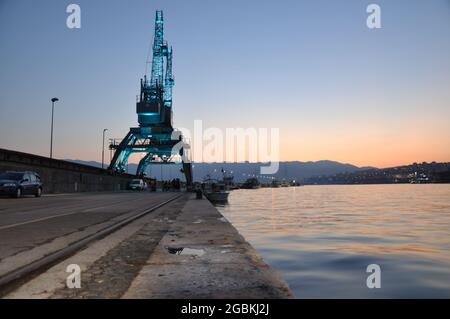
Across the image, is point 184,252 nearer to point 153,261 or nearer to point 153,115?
point 153,261

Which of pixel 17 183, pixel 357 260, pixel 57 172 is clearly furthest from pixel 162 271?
pixel 57 172

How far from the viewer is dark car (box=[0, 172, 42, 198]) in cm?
2727

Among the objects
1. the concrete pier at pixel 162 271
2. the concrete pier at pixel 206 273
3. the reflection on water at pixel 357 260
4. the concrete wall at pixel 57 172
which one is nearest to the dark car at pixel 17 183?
the concrete wall at pixel 57 172

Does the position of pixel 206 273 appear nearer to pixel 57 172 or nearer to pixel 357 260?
pixel 357 260

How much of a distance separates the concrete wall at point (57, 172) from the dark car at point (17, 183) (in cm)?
292

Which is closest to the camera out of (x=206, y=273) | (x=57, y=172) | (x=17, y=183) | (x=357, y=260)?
(x=206, y=273)

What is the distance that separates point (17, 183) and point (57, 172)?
1369 cm

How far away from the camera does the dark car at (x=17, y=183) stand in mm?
27266

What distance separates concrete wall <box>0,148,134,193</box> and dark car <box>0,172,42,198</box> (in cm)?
292

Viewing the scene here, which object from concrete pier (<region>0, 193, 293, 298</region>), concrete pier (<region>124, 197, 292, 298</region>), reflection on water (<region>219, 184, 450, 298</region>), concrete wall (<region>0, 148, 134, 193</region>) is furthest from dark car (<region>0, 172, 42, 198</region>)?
concrete pier (<region>124, 197, 292, 298</region>)

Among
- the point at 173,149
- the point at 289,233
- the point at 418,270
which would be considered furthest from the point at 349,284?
the point at 173,149

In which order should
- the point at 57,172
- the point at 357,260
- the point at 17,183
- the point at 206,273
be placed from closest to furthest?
1. the point at 206,273
2. the point at 357,260
3. the point at 17,183
4. the point at 57,172

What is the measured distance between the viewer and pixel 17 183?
27.8m
